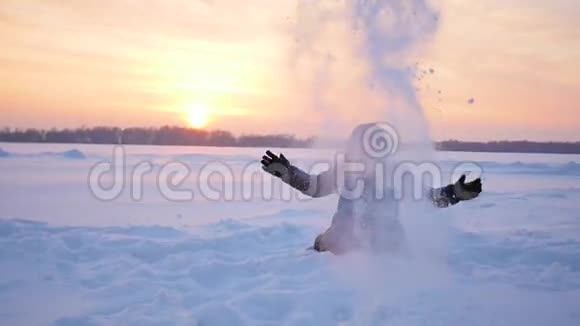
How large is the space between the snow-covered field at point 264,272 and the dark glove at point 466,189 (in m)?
0.63

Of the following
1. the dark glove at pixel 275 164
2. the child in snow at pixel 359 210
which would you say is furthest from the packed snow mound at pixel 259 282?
the dark glove at pixel 275 164

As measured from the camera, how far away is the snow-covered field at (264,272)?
308 centimetres

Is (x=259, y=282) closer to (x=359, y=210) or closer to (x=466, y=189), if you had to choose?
(x=359, y=210)

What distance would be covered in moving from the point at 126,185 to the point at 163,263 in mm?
6662

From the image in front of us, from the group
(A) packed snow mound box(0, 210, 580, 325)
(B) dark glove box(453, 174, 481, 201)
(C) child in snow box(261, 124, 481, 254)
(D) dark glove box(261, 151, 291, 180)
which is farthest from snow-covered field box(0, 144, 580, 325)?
(D) dark glove box(261, 151, 291, 180)

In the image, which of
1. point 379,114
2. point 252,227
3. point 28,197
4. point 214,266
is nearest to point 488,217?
point 379,114

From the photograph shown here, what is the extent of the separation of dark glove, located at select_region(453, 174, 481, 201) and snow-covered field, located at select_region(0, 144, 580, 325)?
2.06 ft

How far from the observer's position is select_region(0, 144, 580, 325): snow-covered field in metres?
3.08

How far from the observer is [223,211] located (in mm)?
7395

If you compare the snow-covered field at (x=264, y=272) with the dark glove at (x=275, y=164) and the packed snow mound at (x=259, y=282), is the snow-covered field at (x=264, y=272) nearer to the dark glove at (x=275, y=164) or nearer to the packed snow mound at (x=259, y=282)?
the packed snow mound at (x=259, y=282)

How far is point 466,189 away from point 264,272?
1.70 m

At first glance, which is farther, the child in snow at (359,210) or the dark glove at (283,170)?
the child in snow at (359,210)

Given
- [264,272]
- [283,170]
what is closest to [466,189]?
[283,170]

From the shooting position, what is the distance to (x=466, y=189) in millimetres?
3898
